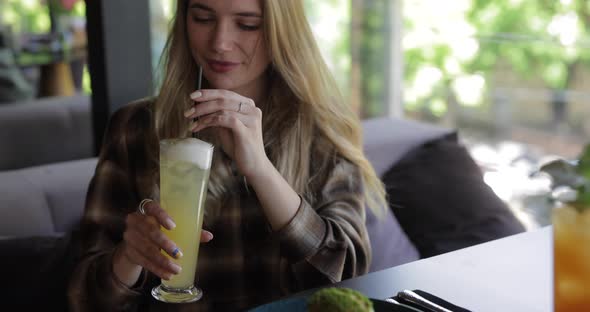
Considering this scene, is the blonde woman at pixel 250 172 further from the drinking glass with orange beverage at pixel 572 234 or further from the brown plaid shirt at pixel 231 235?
the drinking glass with orange beverage at pixel 572 234

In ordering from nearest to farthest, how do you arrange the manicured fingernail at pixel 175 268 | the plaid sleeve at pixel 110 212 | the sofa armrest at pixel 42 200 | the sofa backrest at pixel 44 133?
the manicured fingernail at pixel 175 268 → the plaid sleeve at pixel 110 212 → the sofa armrest at pixel 42 200 → the sofa backrest at pixel 44 133

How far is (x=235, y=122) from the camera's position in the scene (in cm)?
157

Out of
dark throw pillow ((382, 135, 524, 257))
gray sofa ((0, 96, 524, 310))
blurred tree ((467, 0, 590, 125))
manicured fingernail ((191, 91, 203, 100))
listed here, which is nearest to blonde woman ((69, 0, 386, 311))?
manicured fingernail ((191, 91, 203, 100))

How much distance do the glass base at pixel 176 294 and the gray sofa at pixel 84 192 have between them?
61 centimetres

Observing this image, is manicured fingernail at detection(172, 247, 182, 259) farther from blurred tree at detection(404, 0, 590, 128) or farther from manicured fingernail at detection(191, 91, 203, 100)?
blurred tree at detection(404, 0, 590, 128)

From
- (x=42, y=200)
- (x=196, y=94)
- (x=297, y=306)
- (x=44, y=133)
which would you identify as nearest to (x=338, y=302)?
(x=297, y=306)

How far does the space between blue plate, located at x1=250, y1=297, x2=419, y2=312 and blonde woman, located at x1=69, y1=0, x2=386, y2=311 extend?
1.42 ft

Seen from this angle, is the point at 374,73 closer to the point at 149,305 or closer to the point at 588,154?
the point at 149,305

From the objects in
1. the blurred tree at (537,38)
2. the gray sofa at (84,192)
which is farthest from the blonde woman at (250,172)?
the blurred tree at (537,38)

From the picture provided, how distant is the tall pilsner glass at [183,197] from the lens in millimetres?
1419

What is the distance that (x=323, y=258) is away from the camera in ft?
5.67

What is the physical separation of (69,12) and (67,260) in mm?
6181

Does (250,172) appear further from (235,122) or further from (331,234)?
(331,234)

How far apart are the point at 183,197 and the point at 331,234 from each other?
1.34 feet
